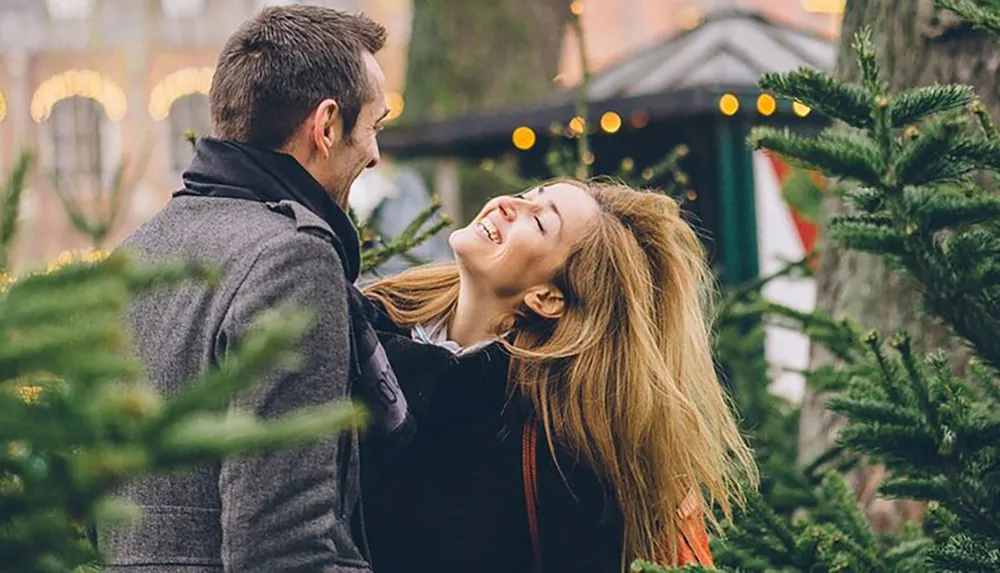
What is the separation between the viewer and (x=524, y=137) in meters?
8.76

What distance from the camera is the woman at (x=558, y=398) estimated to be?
301 centimetres

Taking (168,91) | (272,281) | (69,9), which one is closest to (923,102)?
(272,281)

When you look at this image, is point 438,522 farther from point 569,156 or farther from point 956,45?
point 569,156

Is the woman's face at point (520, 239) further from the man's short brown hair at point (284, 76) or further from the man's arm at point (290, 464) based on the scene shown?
the man's arm at point (290, 464)

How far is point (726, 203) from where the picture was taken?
8.26 m

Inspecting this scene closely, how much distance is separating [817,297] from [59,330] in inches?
163

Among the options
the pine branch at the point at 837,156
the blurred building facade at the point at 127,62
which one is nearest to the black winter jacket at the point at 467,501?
the pine branch at the point at 837,156

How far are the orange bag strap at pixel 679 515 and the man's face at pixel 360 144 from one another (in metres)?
0.57

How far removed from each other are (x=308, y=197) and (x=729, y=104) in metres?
5.52

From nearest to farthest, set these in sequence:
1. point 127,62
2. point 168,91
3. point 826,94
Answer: point 826,94
point 127,62
point 168,91

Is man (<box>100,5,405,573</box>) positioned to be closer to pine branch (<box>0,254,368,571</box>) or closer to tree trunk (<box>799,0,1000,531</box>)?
pine branch (<box>0,254,368,571</box>)

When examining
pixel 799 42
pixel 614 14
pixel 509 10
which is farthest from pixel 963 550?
pixel 614 14

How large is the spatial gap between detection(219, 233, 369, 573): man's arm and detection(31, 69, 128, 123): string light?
104ft

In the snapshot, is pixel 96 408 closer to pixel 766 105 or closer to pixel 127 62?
pixel 766 105
